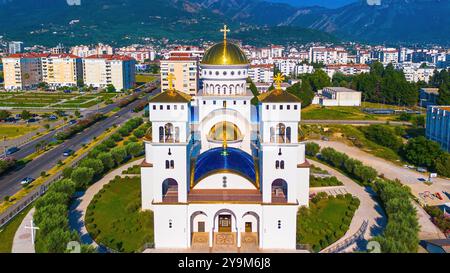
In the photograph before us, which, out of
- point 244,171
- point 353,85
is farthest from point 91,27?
point 244,171

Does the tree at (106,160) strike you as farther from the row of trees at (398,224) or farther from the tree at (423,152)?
the tree at (423,152)

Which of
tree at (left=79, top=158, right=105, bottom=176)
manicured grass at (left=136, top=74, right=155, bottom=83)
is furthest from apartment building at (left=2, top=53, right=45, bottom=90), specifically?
tree at (left=79, top=158, right=105, bottom=176)

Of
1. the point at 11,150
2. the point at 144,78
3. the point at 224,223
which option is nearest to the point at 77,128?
the point at 11,150

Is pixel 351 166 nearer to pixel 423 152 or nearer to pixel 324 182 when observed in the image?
pixel 324 182

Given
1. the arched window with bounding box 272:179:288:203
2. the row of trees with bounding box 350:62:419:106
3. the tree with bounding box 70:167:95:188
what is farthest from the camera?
the row of trees with bounding box 350:62:419:106

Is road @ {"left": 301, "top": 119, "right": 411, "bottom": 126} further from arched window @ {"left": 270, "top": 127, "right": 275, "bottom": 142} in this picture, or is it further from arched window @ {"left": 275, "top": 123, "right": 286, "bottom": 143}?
arched window @ {"left": 270, "top": 127, "right": 275, "bottom": 142}

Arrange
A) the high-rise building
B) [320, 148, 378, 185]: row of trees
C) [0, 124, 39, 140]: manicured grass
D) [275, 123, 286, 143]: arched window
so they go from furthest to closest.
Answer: the high-rise building → [0, 124, 39, 140]: manicured grass → [320, 148, 378, 185]: row of trees → [275, 123, 286, 143]: arched window
